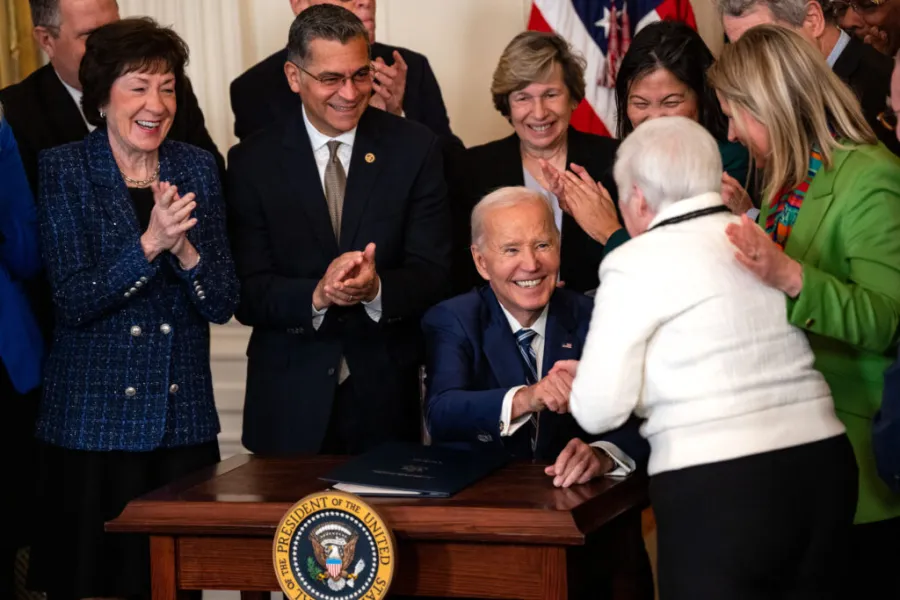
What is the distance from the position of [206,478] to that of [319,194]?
104 centimetres

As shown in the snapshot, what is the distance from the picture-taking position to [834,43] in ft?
11.9

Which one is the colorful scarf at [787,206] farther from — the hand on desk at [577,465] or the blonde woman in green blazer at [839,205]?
the hand on desk at [577,465]

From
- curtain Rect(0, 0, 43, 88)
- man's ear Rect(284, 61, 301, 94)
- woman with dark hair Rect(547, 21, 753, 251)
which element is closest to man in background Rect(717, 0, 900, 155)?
woman with dark hair Rect(547, 21, 753, 251)

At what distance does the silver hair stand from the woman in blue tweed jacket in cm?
160

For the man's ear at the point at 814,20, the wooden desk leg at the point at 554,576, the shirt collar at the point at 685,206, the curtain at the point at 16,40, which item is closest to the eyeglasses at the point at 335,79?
the man's ear at the point at 814,20

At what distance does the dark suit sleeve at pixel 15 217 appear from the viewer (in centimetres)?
348

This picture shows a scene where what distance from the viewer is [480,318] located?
3.48 m

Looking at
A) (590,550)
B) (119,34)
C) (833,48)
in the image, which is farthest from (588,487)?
(119,34)

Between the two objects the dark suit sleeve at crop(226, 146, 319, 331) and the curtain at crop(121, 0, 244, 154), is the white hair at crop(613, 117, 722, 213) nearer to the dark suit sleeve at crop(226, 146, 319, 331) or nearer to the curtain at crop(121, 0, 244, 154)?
the dark suit sleeve at crop(226, 146, 319, 331)

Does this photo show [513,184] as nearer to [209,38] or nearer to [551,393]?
[551,393]

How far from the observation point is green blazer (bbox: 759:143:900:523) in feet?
8.91

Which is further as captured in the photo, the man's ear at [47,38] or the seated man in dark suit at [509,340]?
the man's ear at [47,38]

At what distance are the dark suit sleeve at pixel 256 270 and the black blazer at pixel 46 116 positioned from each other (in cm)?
16

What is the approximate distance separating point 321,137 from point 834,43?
1514 millimetres
